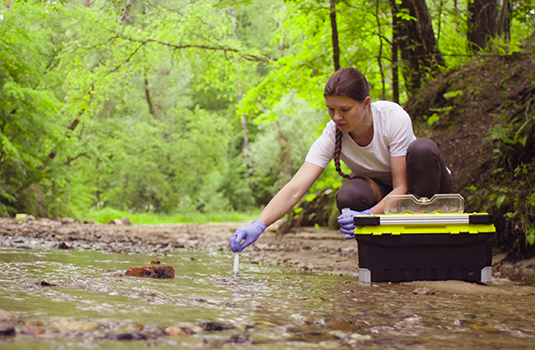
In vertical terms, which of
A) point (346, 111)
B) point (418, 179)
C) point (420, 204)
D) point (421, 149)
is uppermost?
point (346, 111)

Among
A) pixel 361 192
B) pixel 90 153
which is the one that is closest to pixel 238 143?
pixel 90 153

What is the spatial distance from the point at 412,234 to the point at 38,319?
1962mm

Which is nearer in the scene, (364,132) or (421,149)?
(421,149)

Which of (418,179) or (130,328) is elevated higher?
(418,179)

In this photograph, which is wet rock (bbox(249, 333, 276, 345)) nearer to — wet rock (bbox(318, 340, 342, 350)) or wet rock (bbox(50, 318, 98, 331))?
wet rock (bbox(318, 340, 342, 350))

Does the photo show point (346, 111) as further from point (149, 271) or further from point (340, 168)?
point (149, 271)

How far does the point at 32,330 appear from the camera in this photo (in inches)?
52.2

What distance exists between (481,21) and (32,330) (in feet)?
23.3

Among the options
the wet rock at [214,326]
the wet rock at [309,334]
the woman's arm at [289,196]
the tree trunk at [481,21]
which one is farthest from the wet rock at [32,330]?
the tree trunk at [481,21]

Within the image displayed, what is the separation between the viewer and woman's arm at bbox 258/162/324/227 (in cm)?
324

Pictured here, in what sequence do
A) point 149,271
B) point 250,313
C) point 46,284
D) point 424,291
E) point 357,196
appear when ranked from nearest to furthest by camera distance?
point 250,313
point 46,284
point 424,291
point 149,271
point 357,196

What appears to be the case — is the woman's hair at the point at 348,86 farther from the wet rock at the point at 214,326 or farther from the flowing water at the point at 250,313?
the wet rock at the point at 214,326

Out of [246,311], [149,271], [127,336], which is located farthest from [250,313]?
[149,271]

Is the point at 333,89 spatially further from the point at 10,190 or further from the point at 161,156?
the point at 161,156
